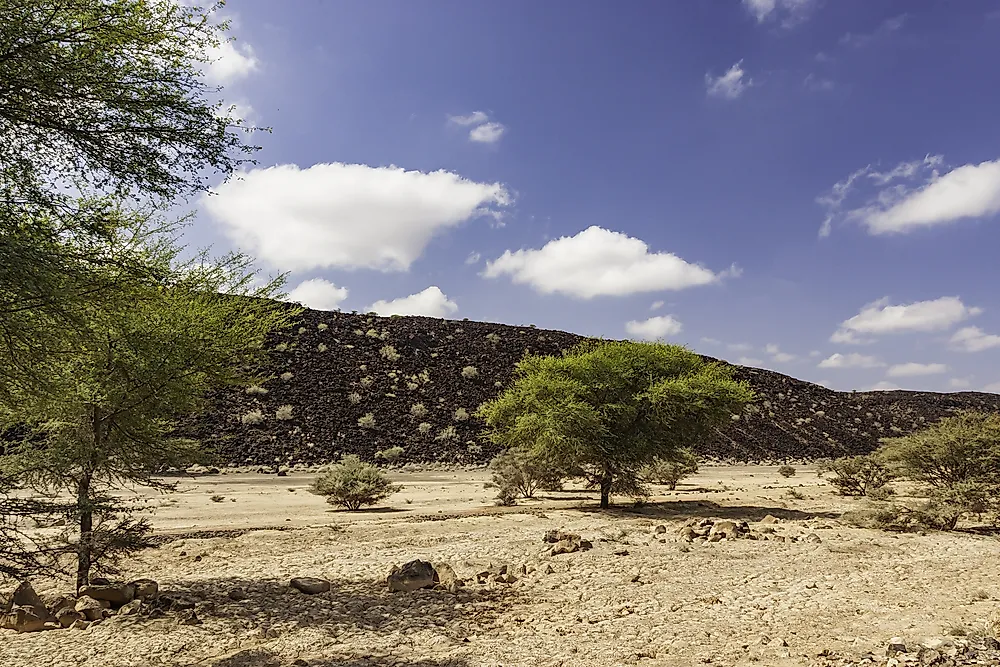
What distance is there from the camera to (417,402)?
5228 centimetres

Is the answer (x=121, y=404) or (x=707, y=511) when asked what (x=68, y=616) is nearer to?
(x=121, y=404)

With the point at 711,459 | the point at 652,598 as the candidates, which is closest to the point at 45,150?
the point at 652,598

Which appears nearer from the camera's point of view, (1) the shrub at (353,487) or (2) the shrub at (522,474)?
(1) the shrub at (353,487)

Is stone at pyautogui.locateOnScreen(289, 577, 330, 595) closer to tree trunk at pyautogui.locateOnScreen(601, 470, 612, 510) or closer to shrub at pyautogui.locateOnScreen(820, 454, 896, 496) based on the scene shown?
tree trunk at pyautogui.locateOnScreen(601, 470, 612, 510)

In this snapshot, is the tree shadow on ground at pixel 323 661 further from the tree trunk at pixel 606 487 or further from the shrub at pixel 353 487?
the tree trunk at pixel 606 487

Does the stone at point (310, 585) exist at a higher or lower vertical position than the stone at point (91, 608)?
lower

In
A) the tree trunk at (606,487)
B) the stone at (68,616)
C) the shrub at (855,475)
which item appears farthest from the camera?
the shrub at (855,475)

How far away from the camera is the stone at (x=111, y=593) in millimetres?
9289

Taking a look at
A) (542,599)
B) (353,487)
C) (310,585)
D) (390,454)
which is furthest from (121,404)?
(390,454)

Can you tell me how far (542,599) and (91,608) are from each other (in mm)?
6283

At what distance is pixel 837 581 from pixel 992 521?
11.0m

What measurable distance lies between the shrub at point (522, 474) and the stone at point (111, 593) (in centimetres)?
1602

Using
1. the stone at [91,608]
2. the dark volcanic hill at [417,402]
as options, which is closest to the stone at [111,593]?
the stone at [91,608]

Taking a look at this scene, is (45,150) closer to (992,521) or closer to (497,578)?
(497,578)
